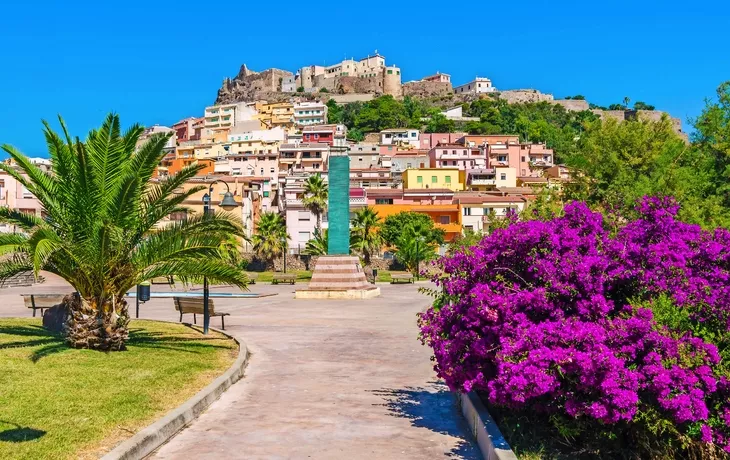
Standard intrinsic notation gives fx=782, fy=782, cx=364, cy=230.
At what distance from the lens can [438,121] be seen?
470 ft

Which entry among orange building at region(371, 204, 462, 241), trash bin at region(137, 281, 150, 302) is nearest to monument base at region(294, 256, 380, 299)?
trash bin at region(137, 281, 150, 302)

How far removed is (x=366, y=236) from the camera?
61.4 m

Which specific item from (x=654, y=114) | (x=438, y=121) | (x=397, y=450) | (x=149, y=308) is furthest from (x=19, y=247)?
(x=654, y=114)

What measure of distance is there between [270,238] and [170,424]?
183ft

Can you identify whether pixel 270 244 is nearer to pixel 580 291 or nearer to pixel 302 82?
pixel 580 291

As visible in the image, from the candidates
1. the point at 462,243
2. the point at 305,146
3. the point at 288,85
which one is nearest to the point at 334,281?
the point at 462,243

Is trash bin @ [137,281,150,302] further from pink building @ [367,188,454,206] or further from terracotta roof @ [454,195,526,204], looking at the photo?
pink building @ [367,188,454,206]

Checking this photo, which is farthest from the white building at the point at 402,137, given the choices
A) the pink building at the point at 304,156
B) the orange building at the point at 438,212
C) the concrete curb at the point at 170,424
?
the concrete curb at the point at 170,424

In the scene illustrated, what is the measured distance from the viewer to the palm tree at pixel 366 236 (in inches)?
2392

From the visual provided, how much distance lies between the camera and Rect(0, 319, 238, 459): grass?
7.29 m

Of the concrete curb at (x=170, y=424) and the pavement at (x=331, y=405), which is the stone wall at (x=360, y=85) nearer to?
the pavement at (x=331, y=405)

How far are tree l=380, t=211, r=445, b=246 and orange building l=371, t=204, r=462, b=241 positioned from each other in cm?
435

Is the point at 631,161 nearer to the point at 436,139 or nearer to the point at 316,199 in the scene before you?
the point at 316,199

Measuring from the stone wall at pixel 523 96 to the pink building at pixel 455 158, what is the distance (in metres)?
74.0
